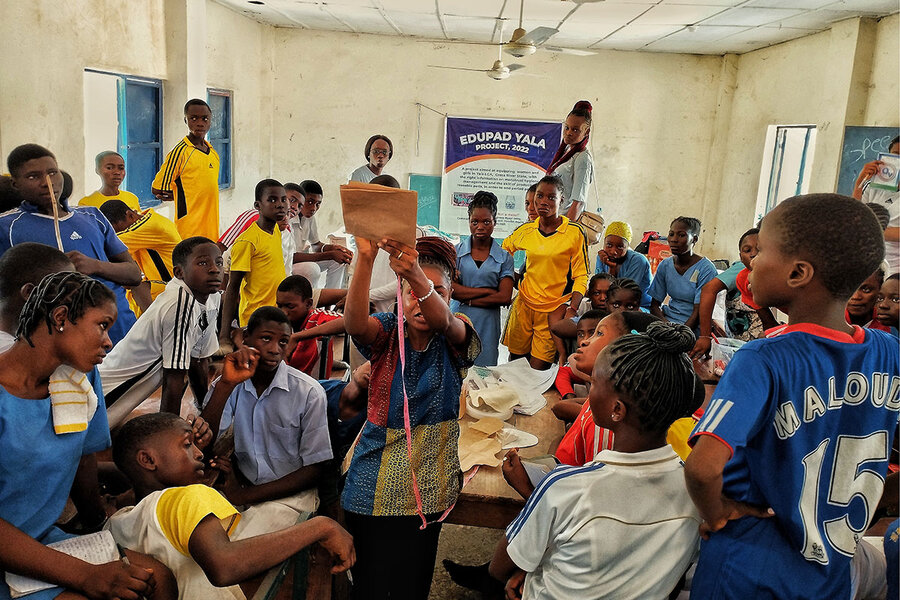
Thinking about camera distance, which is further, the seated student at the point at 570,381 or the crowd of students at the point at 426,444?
the seated student at the point at 570,381

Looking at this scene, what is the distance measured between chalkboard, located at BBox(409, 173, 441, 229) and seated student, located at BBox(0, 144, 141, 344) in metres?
6.62

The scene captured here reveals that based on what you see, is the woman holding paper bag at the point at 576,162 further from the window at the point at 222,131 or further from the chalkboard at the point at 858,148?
the window at the point at 222,131

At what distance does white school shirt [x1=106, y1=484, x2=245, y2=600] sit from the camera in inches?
56.7

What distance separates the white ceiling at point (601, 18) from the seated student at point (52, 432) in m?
4.68

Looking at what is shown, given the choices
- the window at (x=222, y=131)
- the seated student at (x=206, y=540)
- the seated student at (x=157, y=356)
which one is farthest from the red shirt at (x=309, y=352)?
the window at (x=222, y=131)

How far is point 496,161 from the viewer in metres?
9.40

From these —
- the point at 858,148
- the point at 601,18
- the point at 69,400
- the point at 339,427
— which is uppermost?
the point at 601,18

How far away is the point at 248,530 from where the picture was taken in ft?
6.35

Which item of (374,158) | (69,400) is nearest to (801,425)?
(69,400)

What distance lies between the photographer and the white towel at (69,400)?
1.51 meters

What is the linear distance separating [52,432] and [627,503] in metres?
1.30

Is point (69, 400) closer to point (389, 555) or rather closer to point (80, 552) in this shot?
point (80, 552)

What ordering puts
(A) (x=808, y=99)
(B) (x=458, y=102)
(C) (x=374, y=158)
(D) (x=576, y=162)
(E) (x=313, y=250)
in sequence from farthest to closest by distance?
(B) (x=458, y=102) → (A) (x=808, y=99) → (C) (x=374, y=158) → (E) (x=313, y=250) → (D) (x=576, y=162)

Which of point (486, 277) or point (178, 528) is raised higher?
point (486, 277)
